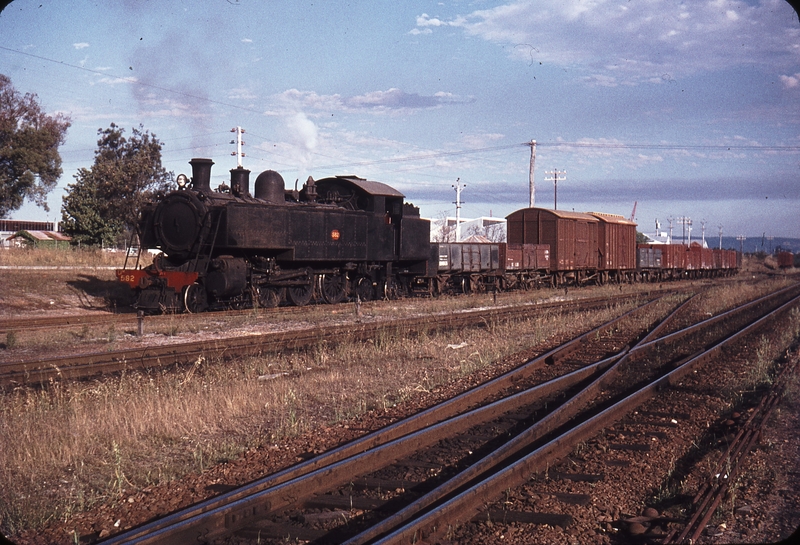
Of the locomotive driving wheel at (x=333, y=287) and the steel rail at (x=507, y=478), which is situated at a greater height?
the locomotive driving wheel at (x=333, y=287)

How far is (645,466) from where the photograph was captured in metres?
5.56

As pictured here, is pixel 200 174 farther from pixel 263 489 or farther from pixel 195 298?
pixel 263 489

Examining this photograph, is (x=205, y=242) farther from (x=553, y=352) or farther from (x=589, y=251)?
(x=589, y=251)

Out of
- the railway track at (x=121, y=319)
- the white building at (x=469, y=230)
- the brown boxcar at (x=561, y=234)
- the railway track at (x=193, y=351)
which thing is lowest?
the railway track at (x=193, y=351)

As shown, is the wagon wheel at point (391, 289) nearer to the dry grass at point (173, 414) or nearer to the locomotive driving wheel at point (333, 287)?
the locomotive driving wheel at point (333, 287)

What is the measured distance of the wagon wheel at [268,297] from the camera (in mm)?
17406

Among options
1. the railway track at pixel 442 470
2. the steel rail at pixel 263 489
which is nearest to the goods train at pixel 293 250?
the railway track at pixel 442 470

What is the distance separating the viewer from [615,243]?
35281mm

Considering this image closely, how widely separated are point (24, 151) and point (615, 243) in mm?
33569

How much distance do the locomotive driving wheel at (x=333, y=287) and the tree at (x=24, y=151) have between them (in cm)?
2891

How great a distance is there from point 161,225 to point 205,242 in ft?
5.38

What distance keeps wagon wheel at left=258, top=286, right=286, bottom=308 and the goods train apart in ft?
0.10

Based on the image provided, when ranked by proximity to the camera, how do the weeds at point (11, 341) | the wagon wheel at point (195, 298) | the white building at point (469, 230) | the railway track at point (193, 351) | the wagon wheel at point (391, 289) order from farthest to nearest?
the white building at point (469, 230)
the wagon wheel at point (391, 289)
the wagon wheel at point (195, 298)
the weeds at point (11, 341)
the railway track at point (193, 351)

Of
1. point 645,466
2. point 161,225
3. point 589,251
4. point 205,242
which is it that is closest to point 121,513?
point 645,466
